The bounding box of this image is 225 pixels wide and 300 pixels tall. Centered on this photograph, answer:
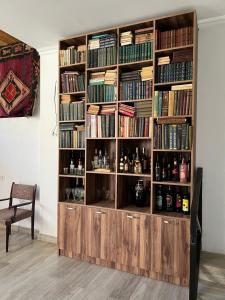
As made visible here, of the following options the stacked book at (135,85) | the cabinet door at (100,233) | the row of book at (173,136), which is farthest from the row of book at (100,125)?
the cabinet door at (100,233)

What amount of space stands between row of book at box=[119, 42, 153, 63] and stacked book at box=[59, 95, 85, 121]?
2.31 ft

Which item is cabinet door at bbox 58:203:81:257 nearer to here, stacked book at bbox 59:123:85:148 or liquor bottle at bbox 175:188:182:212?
stacked book at bbox 59:123:85:148

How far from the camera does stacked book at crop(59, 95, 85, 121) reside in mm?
3008

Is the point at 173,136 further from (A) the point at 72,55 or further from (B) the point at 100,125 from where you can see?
(A) the point at 72,55

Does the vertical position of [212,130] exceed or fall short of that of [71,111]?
it falls short

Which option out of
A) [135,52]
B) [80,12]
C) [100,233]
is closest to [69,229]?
[100,233]

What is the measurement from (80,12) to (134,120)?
1246 mm

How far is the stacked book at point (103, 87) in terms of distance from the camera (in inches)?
111

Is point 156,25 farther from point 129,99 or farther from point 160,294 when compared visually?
point 160,294

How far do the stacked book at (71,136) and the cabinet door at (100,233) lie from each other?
79 centimetres

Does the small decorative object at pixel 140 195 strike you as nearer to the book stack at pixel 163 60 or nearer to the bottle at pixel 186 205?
the bottle at pixel 186 205

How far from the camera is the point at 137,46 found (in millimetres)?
→ 2699

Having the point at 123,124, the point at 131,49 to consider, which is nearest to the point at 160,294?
the point at 123,124

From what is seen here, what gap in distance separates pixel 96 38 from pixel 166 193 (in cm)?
194
